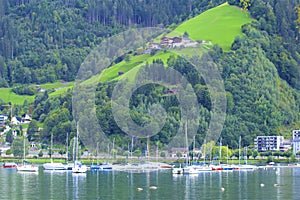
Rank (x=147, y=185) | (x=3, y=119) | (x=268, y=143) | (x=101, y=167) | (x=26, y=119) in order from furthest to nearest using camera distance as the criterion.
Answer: (x=3, y=119)
(x=26, y=119)
(x=268, y=143)
(x=101, y=167)
(x=147, y=185)

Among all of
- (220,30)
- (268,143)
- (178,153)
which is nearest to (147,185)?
(178,153)

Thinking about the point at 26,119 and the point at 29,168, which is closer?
the point at 29,168

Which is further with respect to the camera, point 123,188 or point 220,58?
point 220,58

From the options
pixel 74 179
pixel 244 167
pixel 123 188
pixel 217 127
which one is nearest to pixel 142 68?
pixel 217 127

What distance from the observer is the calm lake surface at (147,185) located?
3157 inches

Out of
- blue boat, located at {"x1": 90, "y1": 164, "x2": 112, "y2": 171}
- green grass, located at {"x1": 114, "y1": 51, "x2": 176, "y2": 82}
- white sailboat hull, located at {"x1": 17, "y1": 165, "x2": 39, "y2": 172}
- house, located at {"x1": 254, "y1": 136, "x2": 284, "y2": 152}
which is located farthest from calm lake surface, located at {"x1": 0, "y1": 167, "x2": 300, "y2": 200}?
green grass, located at {"x1": 114, "y1": 51, "x2": 176, "y2": 82}

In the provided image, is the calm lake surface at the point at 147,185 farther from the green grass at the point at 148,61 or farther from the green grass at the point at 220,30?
the green grass at the point at 220,30

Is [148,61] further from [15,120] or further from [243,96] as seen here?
[15,120]

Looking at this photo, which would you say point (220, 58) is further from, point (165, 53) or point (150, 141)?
point (150, 141)

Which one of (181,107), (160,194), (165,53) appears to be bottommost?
(160,194)

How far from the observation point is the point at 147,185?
92625 mm

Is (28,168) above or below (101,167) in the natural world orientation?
below

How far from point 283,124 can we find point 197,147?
2658cm

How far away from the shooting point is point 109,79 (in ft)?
562
